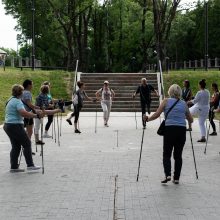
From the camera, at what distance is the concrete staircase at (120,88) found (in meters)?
31.3

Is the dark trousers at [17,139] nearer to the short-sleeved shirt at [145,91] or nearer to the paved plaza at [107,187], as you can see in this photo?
the paved plaza at [107,187]

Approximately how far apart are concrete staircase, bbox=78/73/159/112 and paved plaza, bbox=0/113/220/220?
1584 centimetres

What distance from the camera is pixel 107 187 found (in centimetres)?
921

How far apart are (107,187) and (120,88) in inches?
994

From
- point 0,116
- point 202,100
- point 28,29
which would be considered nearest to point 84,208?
point 202,100

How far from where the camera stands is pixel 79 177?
1023 cm

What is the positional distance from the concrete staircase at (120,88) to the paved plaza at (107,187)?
624 inches

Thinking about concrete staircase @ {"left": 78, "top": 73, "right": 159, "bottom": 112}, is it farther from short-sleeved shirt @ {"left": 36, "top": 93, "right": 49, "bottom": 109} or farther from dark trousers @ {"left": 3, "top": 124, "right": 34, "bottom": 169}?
dark trousers @ {"left": 3, "top": 124, "right": 34, "bottom": 169}

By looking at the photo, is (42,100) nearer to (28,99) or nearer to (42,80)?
(28,99)

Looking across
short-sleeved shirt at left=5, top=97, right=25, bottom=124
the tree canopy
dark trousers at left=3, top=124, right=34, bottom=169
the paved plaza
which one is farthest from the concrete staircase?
short-sleeved shirt at left=5, top=97, right=25, bottom=124

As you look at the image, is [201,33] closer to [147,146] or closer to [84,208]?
[147,146]

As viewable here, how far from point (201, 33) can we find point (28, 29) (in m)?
23.4

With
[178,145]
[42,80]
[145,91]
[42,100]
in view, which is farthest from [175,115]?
[42,80]

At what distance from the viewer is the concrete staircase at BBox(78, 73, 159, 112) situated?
31.3 metres
